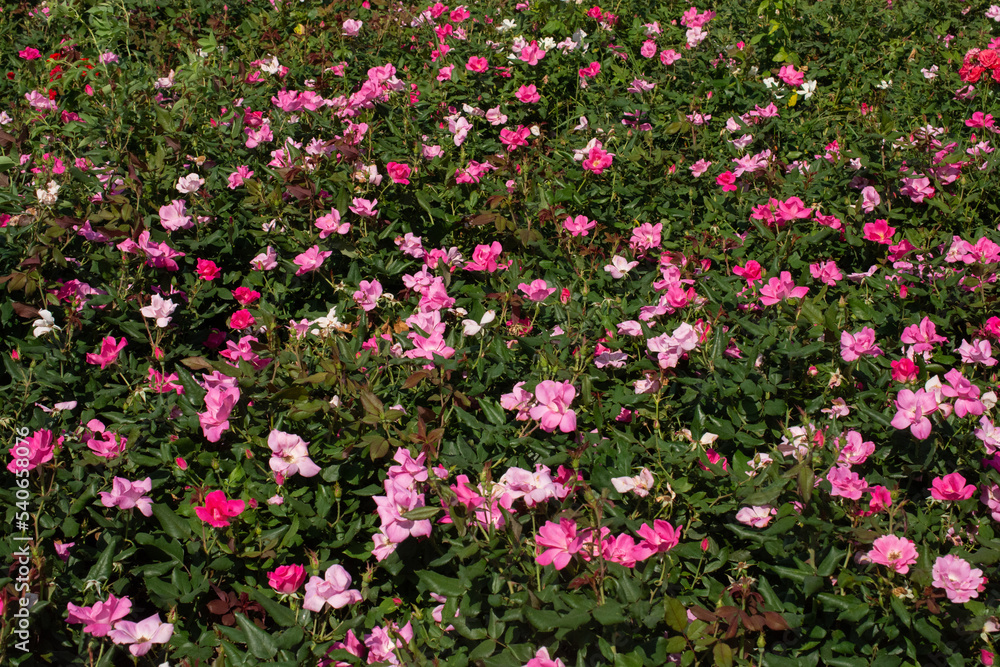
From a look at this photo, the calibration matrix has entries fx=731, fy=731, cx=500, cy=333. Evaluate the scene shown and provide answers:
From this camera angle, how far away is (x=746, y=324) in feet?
6.92

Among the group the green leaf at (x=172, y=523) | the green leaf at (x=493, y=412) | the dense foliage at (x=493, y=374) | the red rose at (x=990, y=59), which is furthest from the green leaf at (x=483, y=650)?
the red rose at (x=990, y=59)

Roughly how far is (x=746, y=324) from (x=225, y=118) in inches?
94.2

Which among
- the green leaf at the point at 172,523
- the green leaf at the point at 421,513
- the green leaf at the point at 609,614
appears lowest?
the green leaf at the point at 172,523

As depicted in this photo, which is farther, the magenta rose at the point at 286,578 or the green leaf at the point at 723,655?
the magenta rose at the point at 286,578

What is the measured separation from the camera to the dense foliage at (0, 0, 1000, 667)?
1614 millimetres

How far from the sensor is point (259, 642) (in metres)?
1.55

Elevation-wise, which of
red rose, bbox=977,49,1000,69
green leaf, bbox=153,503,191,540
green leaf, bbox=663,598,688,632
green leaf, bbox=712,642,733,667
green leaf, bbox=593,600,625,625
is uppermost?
red rose, bbox=977,49,1000,69

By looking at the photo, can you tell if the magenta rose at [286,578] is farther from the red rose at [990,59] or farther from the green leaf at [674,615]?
the red rose at [990,59]

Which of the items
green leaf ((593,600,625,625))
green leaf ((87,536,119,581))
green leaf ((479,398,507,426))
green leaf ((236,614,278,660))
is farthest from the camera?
green leaf ((479,398,507,426))

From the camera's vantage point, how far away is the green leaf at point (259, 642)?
5.04 feet

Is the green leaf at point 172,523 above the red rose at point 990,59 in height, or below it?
below

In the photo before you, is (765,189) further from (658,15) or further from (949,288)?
(658,15)

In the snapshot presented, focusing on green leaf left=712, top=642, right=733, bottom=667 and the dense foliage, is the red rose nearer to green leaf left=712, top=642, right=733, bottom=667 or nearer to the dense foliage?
the dense foliage

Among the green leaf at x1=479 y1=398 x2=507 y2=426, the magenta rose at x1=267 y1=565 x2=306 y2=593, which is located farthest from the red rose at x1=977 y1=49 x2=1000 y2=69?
the magenta rose at x1=267 y1=565 x2=306 y2=593
